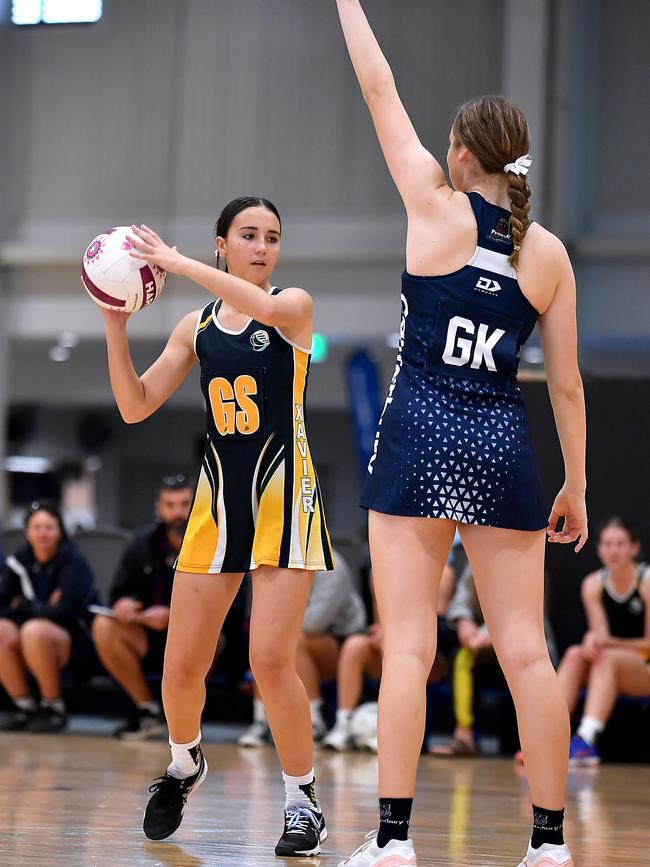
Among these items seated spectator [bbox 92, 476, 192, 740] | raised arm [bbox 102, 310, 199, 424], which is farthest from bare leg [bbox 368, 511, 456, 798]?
seated spectator [bbox 92, 476, 192, 740]

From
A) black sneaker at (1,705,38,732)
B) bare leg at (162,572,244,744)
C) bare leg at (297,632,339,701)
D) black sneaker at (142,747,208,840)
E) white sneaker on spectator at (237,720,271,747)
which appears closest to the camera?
bare leg at (162,572,244,744)

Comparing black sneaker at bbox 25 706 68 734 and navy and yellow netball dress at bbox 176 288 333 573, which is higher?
navy and yellow netball dress at bbox 176 288 333 573

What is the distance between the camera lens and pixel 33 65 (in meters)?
11.7

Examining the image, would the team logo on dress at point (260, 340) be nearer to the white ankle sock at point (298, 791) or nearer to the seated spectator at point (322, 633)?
the white ankle sock at point (298, 791)

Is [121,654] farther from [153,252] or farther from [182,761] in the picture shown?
[153,252]

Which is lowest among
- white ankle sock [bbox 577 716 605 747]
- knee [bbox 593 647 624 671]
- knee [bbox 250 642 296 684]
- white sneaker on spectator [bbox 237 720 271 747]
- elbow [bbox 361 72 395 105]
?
white sneaker on spectator [bbox 237 720 271 747]

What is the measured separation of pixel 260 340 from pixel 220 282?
44 centimetres

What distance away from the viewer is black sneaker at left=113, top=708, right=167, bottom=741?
22.2ft

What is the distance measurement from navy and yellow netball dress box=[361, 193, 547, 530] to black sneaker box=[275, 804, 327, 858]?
3.21 feet

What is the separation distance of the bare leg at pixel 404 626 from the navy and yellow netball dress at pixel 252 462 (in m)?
0.57

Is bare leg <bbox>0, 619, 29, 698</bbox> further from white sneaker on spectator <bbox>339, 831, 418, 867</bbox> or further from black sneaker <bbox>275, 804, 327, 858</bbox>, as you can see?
white sneaker on spectator <bbox>339, 831, 418, 867</bbox>

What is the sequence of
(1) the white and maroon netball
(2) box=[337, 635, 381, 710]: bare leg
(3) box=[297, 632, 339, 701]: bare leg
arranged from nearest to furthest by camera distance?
(1) the white and maroon netball, (2) box=[337, 635, 381, 710]: bare leg, (3) box=[297, 632, 339, 701]: bare leg

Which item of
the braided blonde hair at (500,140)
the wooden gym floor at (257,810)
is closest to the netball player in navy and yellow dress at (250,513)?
the wooden gym floor at (257,810)

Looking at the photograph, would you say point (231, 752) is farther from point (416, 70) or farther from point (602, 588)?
point (416, 70)
